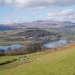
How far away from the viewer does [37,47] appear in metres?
115

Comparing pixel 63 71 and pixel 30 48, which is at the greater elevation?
pixel 63 71

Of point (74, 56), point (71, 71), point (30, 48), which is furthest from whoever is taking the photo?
point (30, 48)

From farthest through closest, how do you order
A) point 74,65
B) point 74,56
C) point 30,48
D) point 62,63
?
point 30,48, point 74,56, point 62,63, point 74,65

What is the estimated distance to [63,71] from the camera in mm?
19344

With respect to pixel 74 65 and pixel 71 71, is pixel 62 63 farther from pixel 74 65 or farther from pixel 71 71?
pixel 71 71

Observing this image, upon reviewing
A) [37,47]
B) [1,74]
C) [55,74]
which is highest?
[55,74]

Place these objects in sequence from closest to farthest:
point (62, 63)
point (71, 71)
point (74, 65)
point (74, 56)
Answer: point (71, 71) → point (74, 65) → point (62, 63) → point (74, 56)

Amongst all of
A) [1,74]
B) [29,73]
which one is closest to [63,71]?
[29,73]

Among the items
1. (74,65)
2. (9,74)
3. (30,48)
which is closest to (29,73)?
→ (9,74)

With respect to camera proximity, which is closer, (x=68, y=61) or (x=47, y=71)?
(x=47, y=71)

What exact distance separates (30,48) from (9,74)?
8367cm

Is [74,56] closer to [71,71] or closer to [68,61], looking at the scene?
[68,61]

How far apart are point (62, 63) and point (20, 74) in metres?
5.19

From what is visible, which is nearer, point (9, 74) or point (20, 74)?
point (20, 74)
